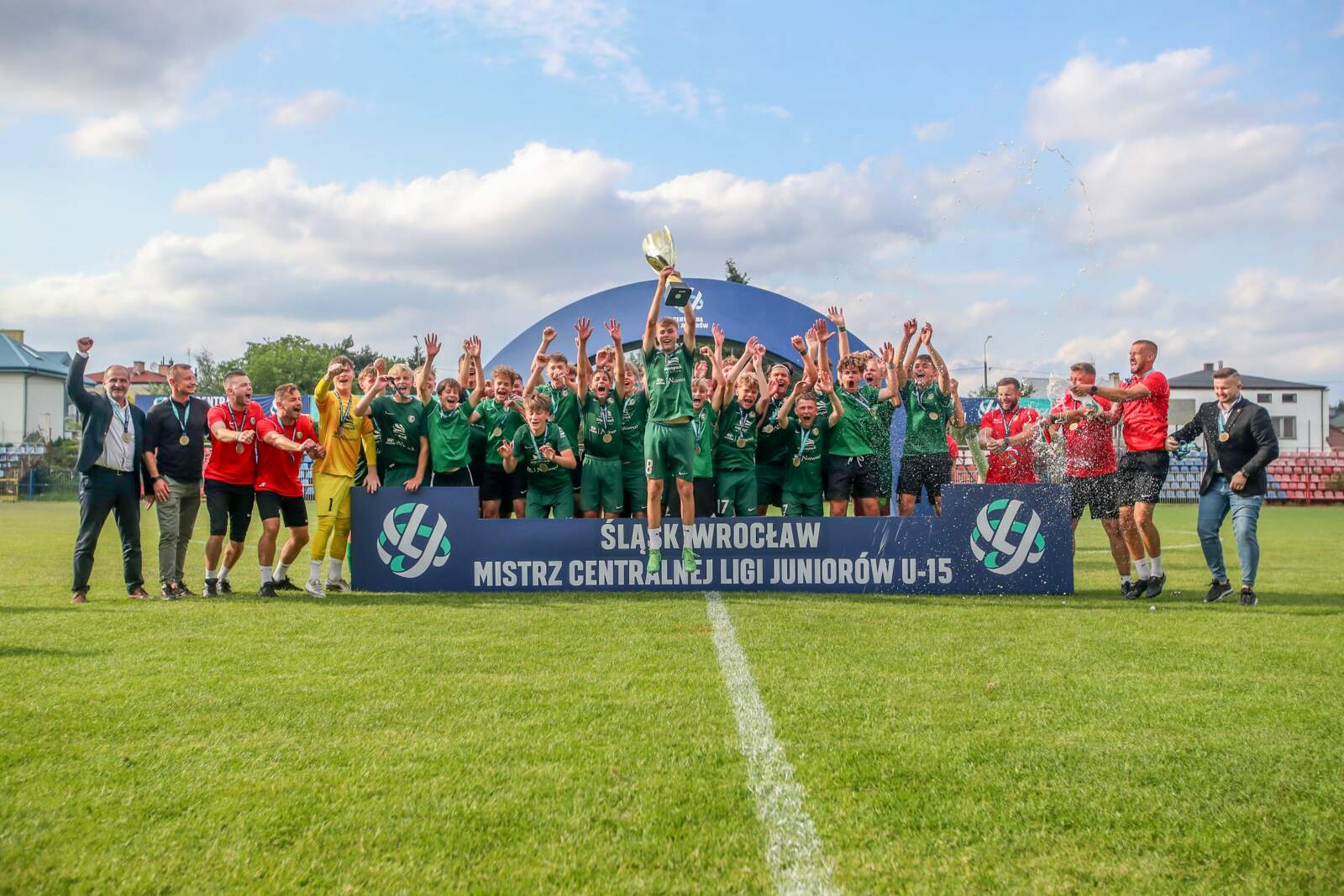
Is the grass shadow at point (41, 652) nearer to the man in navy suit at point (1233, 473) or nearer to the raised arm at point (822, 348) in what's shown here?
the raised arm at point (822, 348)

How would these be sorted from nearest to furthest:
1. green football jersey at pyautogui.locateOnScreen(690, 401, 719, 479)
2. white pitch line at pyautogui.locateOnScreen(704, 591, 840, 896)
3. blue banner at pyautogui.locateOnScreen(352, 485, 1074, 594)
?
white pitch line at pyautogui.locateOnScreen(704, 591, 840, 896)
blue banner at pyautogui.locateOnScreen(352, 485, 1074, 594)
green football jersey at pyautogui.locateOnScreen(690, 401, 719, 479)

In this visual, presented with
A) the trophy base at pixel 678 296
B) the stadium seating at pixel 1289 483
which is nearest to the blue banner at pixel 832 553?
the trophy base at pixel 678 296

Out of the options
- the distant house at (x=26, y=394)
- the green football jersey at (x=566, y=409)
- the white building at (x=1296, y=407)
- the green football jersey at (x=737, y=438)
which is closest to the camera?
the green football jersey at (x=737, y=438)

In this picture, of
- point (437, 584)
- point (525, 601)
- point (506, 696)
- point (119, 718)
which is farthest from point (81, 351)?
point (506, 696)

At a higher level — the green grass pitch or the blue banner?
the blue banner

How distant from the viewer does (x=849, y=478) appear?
9.43 metres

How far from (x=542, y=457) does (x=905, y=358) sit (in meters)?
3.56

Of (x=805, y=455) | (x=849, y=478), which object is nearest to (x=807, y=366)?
(x=805, y=455)

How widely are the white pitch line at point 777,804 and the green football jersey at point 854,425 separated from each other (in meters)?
4.69

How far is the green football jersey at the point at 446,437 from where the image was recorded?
30.7 ft

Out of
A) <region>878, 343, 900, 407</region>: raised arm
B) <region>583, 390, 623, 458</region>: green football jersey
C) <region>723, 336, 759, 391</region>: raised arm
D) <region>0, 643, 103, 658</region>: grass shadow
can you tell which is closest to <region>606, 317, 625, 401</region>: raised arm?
<region>583, 390, 623, 458</region>: green football jersey

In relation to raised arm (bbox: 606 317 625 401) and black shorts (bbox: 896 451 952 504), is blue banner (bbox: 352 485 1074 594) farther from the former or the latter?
raised arm (bbox: 606 317 625 401)

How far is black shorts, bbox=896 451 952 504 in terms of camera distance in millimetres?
9672

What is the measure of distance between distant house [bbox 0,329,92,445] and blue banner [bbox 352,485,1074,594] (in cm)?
6358
